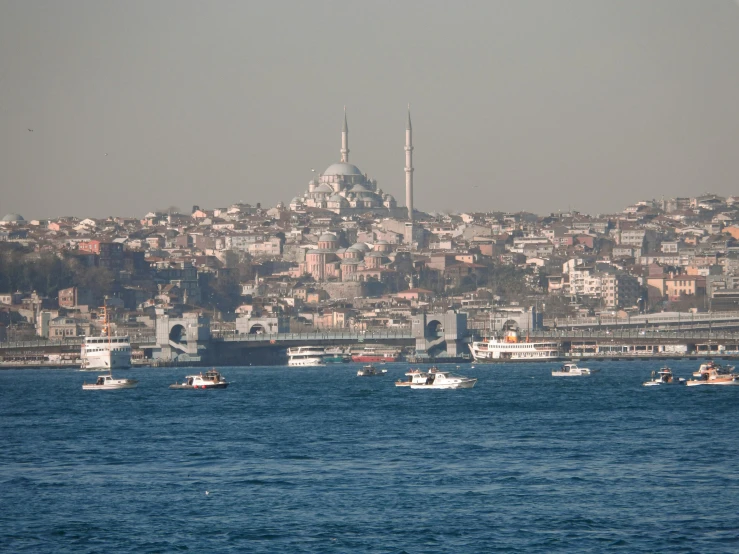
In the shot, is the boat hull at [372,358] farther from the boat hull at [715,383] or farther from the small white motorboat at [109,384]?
the boat hull at [715,383]

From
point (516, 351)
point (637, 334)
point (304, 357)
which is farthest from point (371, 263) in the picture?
point (516, 351)

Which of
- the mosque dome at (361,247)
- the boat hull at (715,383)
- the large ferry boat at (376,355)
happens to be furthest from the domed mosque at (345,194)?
the boat hull at (715,383)

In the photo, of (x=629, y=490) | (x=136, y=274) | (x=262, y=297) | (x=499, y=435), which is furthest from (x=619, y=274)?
(x=629, y=490)

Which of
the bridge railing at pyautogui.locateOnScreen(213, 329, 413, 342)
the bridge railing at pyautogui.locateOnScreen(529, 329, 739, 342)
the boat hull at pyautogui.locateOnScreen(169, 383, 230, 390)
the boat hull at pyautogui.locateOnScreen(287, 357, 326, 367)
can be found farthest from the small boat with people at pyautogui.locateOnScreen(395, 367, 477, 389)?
the bridge railing at pyautogui.locateOnScreen(213, 329, 413, 342)

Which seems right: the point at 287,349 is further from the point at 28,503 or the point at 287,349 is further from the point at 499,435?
the point at 28,503

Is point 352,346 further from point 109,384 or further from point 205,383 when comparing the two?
point 109,384

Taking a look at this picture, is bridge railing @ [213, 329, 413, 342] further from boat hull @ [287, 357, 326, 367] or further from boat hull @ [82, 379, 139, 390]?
boat hull @ [82, 379, 139, 390]
